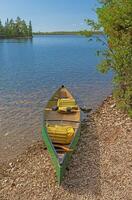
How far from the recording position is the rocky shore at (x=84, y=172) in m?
10.4

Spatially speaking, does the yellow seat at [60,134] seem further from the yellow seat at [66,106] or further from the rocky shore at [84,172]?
the yellow seat at [66,106]

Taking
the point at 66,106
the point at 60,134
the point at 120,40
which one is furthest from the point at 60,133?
the point at 120,40

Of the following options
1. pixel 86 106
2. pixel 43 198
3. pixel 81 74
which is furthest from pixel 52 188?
pixel 81 74

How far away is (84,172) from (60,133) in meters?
2.56

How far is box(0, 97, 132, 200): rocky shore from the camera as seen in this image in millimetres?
10438

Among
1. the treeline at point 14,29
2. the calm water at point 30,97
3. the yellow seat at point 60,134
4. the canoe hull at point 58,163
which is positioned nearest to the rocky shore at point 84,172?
the canoe hull at point 58,163

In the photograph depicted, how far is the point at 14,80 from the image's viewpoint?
3616 cm

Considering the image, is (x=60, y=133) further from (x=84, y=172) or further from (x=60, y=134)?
(x=84, y=172)

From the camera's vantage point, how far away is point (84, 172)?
1162cm

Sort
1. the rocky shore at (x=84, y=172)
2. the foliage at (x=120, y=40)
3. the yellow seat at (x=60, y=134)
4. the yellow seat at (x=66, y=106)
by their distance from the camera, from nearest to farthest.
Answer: the rocky shore at (x=84, y=172) → the yellow seat at (x=60, y=134) → the foliage at (x=120, y=40) → the yellow seat at (x=66, y=106)

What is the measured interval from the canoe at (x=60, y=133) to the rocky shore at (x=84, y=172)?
42 centimetres

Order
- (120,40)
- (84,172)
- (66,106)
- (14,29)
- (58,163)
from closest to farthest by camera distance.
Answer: (58,163) < (84,172) < (120,40) < (66,106) < (14,29)

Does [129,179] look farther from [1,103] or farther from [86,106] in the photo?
[1,103]

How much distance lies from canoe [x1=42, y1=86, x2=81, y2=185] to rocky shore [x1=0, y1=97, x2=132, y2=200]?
420mm
